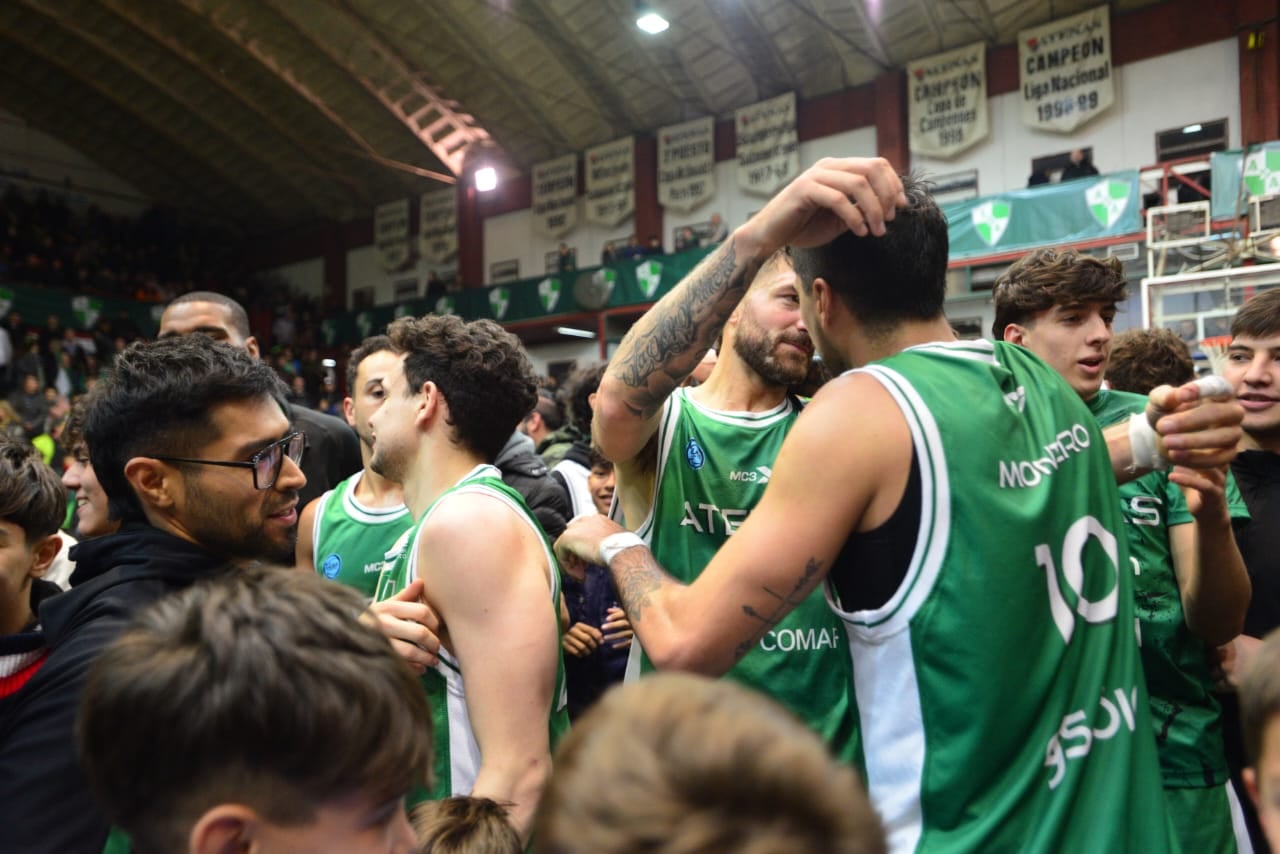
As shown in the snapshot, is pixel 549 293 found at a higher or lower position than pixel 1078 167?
lower

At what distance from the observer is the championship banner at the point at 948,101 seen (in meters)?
14.6

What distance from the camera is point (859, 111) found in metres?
15.8

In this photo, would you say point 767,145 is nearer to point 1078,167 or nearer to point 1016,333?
point 1078,167

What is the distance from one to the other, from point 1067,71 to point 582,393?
12.4 meters

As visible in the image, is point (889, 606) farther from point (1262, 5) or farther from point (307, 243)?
point (307, 243)

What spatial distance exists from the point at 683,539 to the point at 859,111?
15029mm

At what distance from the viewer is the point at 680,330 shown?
5.97 feet

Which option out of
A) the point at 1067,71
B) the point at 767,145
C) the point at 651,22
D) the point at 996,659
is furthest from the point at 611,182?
the point at 996,659

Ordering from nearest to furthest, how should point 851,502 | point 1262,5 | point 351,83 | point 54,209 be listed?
point 851,502 → point 1262,5 → point 351,83 → point 54,209

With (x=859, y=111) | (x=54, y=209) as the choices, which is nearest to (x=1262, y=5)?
(x=859, y=111)

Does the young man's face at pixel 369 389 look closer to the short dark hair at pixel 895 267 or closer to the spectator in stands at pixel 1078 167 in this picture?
the short dark hair at pixel 895 267

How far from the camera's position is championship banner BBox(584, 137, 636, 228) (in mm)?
17984

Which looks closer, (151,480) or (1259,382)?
(151,480)

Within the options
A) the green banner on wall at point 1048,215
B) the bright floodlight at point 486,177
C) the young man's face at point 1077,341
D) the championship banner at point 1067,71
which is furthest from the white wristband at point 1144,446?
the bright floodlight at point 486,177
